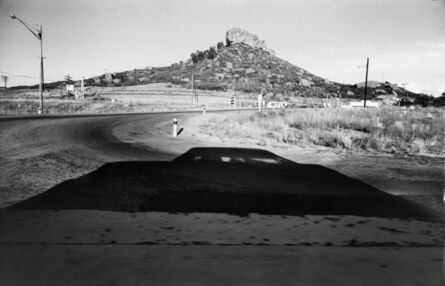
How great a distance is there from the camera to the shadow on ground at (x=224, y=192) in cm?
573

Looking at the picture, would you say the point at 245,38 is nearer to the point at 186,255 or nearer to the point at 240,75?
the point at 240,75

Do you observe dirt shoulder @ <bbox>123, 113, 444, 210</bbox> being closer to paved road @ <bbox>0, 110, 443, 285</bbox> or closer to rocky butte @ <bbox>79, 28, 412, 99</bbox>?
paved road @ <bbox>0, 110, 443, 285</bbox>

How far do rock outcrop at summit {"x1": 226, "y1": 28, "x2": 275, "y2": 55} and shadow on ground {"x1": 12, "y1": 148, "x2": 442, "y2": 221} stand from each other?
150691mm

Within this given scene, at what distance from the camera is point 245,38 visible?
155625 mm

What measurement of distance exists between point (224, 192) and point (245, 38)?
15576cm

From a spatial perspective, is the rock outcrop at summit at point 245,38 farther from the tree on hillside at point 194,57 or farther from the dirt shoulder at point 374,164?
the dirt shoulder at point 374,164

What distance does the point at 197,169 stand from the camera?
28.7ft

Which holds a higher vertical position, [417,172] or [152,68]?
[152,68]

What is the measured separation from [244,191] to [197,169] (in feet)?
7.26

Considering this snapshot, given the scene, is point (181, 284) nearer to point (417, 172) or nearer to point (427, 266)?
point (427, 266)

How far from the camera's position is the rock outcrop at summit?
6078 inches

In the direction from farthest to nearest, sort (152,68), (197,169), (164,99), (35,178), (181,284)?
(152,68) → (164,99) → (197,169) → (35,178) → (181,284)

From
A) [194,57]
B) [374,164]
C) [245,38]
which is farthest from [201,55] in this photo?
[374,164]

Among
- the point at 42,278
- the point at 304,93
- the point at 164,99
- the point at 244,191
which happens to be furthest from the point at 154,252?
the point at 304,93
